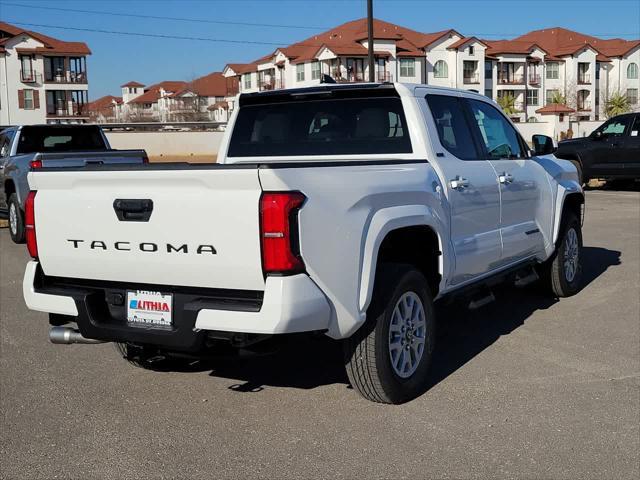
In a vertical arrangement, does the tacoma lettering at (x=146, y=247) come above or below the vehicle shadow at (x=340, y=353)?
above

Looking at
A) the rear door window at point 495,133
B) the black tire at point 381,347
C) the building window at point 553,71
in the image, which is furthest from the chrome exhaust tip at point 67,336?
the building window at point 553,71

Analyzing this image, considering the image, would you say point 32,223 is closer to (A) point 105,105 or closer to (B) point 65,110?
(B) point 65,110

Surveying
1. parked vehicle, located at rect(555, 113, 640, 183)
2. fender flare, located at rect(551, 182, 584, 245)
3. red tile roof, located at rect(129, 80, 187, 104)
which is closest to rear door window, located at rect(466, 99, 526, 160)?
fender flare, located at rect(551, 182, 584, 245)

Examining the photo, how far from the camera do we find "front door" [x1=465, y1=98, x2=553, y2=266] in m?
6.36

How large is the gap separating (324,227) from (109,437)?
1.71 meters

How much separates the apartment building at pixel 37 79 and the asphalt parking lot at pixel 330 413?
72.7 meters

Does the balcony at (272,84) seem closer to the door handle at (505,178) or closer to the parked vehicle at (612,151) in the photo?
the parked vehicle at (612,151)

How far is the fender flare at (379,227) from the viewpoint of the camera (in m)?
4.41

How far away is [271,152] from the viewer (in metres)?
6.20

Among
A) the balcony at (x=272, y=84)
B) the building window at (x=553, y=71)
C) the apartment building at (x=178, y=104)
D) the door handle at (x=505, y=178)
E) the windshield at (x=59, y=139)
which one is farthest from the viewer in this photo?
the apartment building at (x=178, y=104)

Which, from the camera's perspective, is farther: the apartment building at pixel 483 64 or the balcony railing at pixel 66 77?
the apartment building at pixel 483 64

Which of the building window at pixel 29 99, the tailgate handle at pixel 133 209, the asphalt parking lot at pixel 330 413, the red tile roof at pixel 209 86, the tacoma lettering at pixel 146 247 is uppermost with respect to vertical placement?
the red tile roof at pixel 209 86

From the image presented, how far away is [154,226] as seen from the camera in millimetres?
4246

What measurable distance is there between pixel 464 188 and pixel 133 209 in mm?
2419
